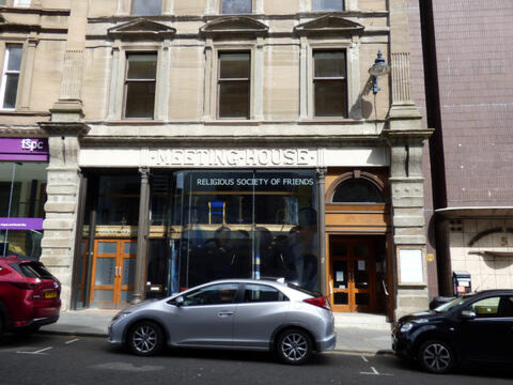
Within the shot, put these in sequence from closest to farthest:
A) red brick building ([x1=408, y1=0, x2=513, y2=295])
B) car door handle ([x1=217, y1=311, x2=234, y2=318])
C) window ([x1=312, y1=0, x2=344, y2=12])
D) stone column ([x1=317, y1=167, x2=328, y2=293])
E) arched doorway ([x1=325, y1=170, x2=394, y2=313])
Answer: car door handle ([x1=217, y1=311, x2=234, y2=318]), stone column ([x1=317, y1=167, x2=328, y2=293]), red brick building ([x1=408, y1=0, x2=513, y2=295]), arched doorway ([x1=325, y1=170, x2=394, y2=313]), window ([x1=312, y1=0, x2=344, y2=12])

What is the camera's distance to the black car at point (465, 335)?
6.76m

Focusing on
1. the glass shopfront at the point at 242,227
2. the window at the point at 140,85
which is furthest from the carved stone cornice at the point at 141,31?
the glass shopfront at the point at 242,227

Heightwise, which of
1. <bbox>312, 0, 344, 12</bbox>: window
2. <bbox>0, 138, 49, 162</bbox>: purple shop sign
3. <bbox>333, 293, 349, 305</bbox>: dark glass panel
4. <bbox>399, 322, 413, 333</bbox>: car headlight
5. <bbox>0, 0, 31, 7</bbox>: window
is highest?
<bbox>0, 0, 31, 7</bbox>: window

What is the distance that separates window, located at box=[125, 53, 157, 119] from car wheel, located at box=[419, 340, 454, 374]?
10.3 m

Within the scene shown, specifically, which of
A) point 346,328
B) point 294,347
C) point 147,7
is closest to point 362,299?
point 346,328

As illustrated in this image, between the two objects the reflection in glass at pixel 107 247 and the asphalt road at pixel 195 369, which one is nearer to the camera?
the asphalt road at pixel 195 369

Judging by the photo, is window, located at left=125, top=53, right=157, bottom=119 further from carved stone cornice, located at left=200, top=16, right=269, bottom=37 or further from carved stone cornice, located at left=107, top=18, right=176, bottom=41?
carved stone cornice, located at left=200, top=16, right=269, bottom=37

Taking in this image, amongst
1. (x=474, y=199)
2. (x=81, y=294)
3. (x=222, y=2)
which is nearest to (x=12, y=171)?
(x=81, y=294)

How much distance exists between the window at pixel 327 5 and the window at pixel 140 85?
5.62 metres

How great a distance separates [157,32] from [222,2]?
247 cm

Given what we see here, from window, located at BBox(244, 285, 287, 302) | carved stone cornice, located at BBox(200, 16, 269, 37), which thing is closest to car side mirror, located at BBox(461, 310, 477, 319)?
window, located at BBox(244, 285, 287, 302)

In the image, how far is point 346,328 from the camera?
10.9 m

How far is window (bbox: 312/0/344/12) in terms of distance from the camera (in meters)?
13.3

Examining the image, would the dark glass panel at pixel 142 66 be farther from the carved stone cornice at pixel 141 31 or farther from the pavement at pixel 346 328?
the pavement at pixel 346 328
